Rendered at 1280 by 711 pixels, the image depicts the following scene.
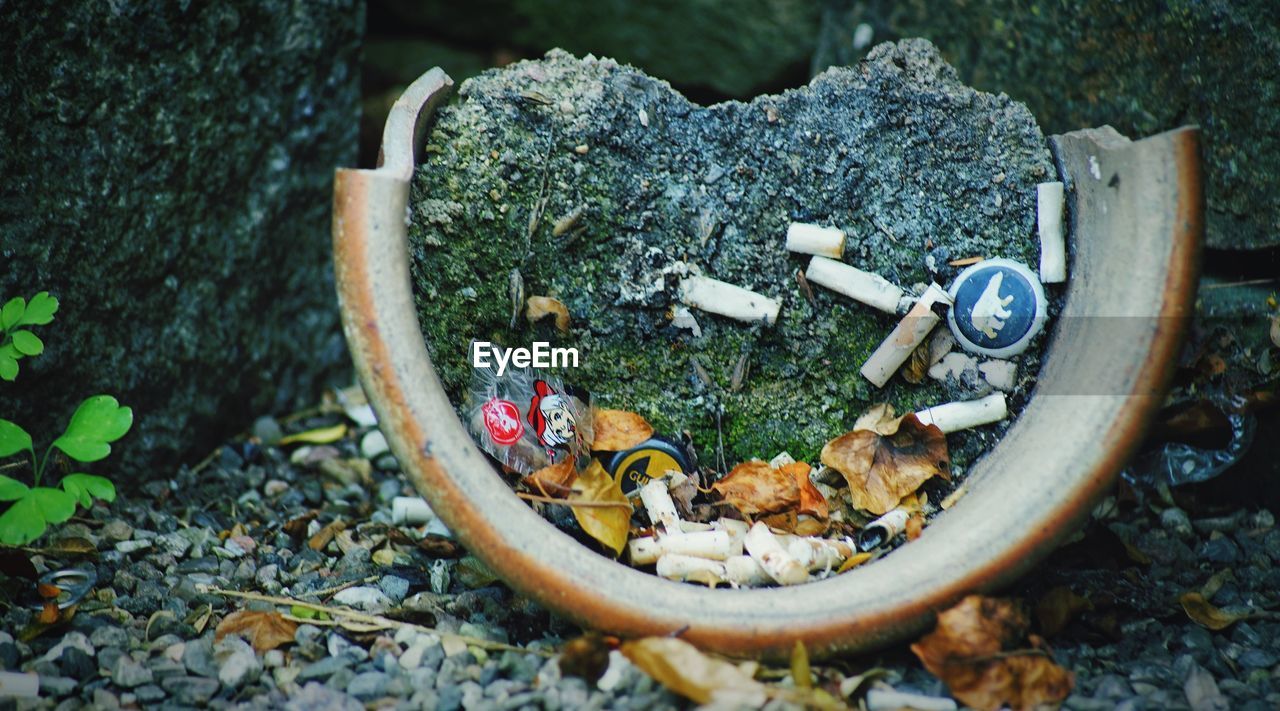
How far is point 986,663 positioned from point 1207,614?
530 millimetres

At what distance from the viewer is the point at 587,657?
143 centimetres

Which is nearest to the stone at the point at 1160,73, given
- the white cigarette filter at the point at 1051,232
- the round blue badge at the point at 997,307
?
the white cigarette filter at the point at 1051,232

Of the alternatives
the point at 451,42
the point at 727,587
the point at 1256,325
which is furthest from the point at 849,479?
the point at 451,42

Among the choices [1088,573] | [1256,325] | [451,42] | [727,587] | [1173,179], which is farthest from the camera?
[451,42]

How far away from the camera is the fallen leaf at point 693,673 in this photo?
133 centimetres

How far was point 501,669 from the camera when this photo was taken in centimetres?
153

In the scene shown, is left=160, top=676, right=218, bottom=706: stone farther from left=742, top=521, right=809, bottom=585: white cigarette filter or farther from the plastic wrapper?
left=742, top=521, right=809, bottom=585: white cigarette filter

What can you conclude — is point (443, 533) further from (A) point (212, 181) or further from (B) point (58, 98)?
(B) point (58, 98)

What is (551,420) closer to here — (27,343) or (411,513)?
(411,513)

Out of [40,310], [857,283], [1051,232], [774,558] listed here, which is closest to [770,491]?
[774,558]

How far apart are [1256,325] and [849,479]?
898 mm

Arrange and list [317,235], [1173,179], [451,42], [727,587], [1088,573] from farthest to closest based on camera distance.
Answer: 1. [451,42]
2. [317,235]
3. [1088,573]
4. [727,587]
5. [1173,179]

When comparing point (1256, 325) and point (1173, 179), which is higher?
point (1173, 179)

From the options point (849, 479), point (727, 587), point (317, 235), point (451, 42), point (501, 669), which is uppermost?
point (451, 42)
